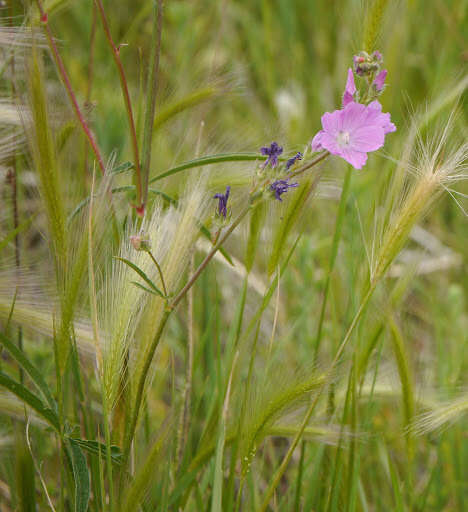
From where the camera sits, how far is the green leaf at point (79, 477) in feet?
2.11

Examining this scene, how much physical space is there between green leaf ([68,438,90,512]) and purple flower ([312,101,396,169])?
1.25ft

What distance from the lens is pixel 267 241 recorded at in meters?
0.78

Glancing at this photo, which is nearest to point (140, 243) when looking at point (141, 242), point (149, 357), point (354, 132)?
point (141, 242)

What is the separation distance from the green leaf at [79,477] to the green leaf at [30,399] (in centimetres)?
3

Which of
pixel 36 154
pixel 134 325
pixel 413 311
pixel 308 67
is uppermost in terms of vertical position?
pixel 308 67

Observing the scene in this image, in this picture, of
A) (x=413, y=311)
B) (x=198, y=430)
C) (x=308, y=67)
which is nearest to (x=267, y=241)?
(x=198, y=430)

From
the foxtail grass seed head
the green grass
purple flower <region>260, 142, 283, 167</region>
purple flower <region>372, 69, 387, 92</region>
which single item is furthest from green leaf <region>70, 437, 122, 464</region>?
purple flower <region>372, 69, 387, 92</region>

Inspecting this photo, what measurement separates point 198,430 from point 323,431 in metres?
0.38

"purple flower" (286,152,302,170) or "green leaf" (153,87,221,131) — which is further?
"green leaf" (153,87,221,131)

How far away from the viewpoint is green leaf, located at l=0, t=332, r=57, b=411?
635 mm

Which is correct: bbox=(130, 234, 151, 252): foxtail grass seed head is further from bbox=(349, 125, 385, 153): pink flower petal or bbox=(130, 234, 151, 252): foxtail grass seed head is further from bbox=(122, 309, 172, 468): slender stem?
bbox=(349, 125, 385, 153): pink flower petal

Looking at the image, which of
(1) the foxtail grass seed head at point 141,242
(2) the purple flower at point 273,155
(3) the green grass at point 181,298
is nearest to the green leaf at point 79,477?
(3) the green grass at point 181,298

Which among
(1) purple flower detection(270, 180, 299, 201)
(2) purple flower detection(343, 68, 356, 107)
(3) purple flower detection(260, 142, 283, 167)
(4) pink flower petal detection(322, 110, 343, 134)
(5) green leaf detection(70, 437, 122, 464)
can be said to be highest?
(2) purple flower detection(343, 68, 356, 107)

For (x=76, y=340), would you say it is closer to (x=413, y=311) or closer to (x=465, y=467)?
(x=465, y=467)
